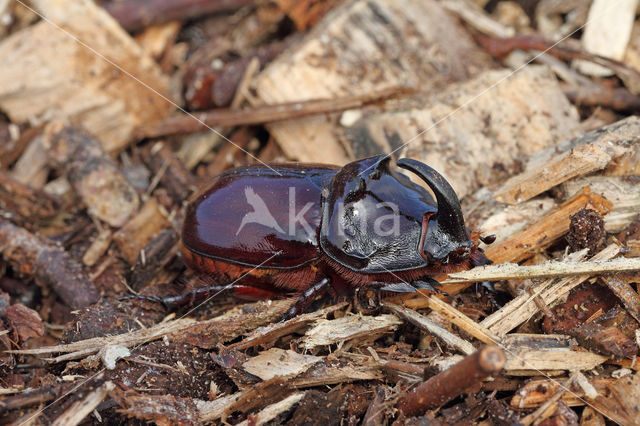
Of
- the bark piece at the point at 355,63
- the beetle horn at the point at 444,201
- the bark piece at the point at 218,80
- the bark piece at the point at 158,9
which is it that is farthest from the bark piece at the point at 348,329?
the bark piece at the point at 158,9

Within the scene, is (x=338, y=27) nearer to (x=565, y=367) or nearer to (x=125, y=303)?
(x=125, y=303)

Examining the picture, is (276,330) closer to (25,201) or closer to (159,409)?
(159,409)

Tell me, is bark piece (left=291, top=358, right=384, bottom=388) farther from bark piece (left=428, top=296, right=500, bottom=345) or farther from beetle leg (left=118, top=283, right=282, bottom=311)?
beetle leg (left=118, top=283, right=282, bottom=311)

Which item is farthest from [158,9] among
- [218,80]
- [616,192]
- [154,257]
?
[616,192]

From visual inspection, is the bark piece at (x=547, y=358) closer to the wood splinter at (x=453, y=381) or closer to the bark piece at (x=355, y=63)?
the wood splinter at (x=453, y=381)

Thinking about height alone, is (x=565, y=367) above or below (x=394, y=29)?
below

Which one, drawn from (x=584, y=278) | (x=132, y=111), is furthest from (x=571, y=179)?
(x=132, y=111)
